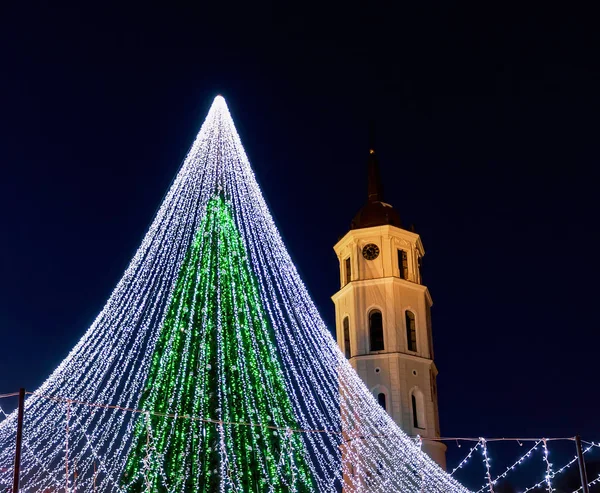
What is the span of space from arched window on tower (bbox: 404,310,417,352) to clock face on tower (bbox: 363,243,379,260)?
10.1ft

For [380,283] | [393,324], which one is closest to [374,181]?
[380,283]

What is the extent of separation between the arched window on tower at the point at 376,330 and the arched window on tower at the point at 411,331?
1272 millimetres

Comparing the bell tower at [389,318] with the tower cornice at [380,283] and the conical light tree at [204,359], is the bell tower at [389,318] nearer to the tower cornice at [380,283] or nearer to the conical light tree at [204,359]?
the tower cornice at [380,283]

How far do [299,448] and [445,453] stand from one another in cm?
2465

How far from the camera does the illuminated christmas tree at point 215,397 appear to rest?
14.7 meters

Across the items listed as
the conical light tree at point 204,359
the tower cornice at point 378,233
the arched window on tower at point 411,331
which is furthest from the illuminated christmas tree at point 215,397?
the tower cornice at point 378,233

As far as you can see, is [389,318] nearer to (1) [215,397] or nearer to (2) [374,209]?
(2) [374,209]

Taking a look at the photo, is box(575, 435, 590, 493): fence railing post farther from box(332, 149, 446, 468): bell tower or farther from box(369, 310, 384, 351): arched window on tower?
box(369, 310, 384, 351): arched window on tower

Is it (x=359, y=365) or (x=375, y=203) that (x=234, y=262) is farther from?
(x=375, y=203)

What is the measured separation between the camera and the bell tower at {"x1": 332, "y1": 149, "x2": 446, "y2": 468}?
3684 cm

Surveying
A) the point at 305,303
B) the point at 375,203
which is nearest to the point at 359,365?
the point at 375,203

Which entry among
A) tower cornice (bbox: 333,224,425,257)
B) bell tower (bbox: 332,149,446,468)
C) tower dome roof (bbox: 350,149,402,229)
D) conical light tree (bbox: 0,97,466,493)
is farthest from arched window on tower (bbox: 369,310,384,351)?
conical light tree (bbox: 0,97,466,493)

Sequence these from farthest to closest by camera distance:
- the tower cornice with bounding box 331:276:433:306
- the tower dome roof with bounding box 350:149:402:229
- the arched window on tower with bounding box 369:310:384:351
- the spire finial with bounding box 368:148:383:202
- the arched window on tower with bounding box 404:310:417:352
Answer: the spire finial with bounding box 368:148:383:202, the tower dome roof with bounding box 350:149:402:229, the tower cornice with bounding box 331:276:433:306, the arched window on tower with bounding box 404:310:417:352, the arched window on tower with bounding box 369:310:384:351

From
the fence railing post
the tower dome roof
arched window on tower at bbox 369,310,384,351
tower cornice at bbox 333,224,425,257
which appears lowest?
the fence railing post
